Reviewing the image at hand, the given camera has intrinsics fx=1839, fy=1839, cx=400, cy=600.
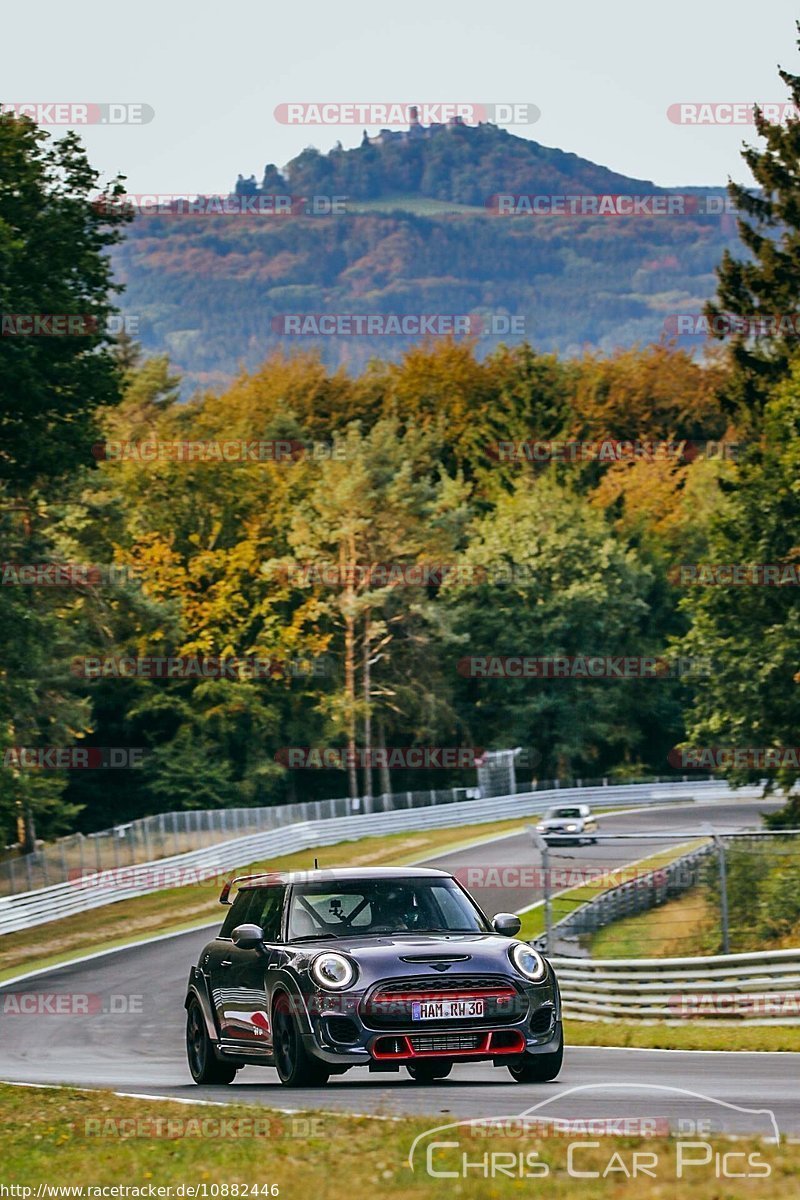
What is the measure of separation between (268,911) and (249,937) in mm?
644

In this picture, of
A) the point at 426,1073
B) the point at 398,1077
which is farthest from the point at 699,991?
the point at 426,1073

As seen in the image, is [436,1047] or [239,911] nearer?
[436,1047]

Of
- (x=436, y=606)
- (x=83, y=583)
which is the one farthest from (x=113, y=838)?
(x=436, y=606)

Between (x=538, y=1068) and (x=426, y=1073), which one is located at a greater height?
(x=538, y=1068)

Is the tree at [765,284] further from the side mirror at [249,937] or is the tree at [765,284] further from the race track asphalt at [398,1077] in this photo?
the side mirror at [249,937]

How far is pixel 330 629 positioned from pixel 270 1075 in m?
65.6

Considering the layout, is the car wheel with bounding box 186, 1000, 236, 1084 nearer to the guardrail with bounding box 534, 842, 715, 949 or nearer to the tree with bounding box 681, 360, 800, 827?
the guardrail with bounding box 534, 842, 715, 949

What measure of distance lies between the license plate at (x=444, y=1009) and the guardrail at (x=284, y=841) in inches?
1358

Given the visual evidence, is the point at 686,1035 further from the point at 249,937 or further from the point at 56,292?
the point at 56,292

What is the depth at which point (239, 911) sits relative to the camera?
14555 mm

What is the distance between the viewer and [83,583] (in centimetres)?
5716

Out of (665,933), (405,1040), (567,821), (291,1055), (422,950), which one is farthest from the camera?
(567,821)

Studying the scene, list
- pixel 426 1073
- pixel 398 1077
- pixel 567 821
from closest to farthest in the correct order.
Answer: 1. pixel 426 1073
2. pixel 398 1077
3. pixel 567 821

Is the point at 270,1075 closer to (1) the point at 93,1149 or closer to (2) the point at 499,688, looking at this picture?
(1) the point at 93,1149
